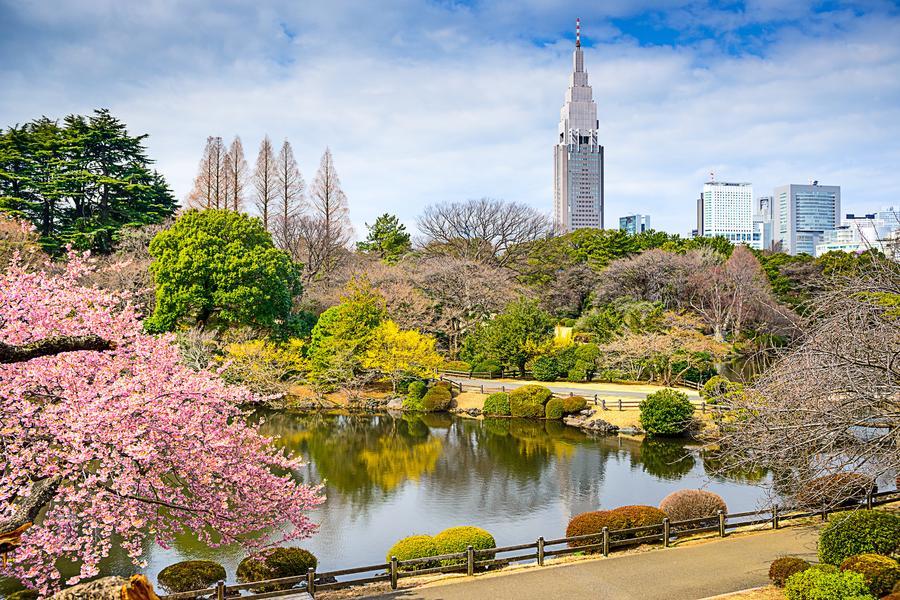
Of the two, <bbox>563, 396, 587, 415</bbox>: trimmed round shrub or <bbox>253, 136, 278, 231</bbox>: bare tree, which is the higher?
<bbox>253, 136, 278, 231</bbox>: bare tree

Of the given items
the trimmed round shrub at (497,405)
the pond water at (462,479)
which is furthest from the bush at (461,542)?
the trimmed round shrub at (497,405)

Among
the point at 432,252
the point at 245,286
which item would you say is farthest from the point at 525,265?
the point at 245,286

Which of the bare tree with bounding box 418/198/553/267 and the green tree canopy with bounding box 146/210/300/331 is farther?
the bare tree with bounding box 418/198/553/267

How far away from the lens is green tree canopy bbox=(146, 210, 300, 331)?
35344mm

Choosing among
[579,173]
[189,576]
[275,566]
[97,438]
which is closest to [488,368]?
[275,566]

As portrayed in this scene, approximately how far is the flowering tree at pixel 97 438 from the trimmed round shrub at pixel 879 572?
30.4 ft

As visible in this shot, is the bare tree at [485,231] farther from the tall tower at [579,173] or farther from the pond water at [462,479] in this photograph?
the tall tower at [579,173]

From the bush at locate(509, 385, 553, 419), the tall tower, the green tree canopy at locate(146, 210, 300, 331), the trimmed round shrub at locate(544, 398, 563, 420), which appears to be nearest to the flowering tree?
the trimmed round shrub at locate(544, 398, 563, 420)

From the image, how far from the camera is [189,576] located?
1260 centimetres

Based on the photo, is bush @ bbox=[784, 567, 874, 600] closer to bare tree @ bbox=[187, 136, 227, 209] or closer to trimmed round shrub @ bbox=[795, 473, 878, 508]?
trimmed round shrub @ bbox=[795, 473, 878, 508]

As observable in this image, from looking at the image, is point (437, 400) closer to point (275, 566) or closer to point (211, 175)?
point (275, 566)

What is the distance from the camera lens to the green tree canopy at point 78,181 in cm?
4256

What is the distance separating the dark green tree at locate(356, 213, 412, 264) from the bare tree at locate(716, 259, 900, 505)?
1890 inches

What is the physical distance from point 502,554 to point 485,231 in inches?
1685
